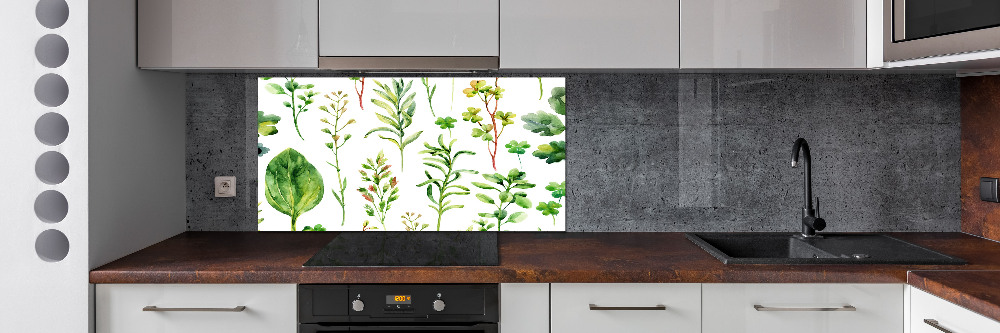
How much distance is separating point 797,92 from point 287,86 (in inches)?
69.8

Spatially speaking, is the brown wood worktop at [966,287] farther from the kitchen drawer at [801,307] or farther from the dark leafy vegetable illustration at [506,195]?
the dark leafy vegetable illustration at [506,195]

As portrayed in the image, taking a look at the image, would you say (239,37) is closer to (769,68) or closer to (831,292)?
(769,68)

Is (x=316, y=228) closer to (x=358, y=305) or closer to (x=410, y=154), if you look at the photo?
(x=410, y=154)

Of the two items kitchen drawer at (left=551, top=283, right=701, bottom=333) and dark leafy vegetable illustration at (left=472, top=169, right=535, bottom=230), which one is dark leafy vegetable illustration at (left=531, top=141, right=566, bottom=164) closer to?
dark leafy vegetable illustration at (left=472, top=169, right=535, bottom=230)

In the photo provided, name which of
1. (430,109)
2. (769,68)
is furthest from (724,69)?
(430,109)

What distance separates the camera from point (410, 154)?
8.13ft

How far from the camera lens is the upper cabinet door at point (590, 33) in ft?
6.78

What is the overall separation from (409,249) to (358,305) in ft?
1.11

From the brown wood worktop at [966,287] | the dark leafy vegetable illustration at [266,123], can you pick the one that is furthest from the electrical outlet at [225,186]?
the brown wood worktop at [966,287]

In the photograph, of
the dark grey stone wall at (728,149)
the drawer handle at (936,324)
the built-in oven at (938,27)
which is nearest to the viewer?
the drawer handle at (936,324)

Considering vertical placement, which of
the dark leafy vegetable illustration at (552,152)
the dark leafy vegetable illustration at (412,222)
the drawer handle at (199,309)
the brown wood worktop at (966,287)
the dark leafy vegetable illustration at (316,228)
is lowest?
the drawer handle at (199,309)

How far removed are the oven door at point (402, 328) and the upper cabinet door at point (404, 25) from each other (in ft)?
2.57

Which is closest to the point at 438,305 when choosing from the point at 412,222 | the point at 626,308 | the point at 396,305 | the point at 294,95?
the point at 396,305

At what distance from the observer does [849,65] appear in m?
2.07
